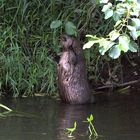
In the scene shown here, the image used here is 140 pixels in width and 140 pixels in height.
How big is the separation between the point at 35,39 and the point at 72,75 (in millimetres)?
1163

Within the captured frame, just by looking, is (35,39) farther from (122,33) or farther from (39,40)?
(122,33)

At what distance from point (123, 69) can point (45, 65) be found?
1.00 metres

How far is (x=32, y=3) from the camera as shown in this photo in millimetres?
6938

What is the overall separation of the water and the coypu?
0.13m

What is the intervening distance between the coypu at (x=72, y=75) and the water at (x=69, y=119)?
0.13m

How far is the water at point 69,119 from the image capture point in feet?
14.4

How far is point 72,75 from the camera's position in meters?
5.78

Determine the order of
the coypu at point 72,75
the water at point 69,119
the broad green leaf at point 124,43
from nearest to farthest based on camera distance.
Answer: the broad green leaf at point 124,43 → the water at point 69,119 → the coypu at point 72,75

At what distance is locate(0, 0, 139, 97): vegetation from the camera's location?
625 cm

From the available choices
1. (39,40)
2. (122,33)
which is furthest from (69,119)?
(39,40)

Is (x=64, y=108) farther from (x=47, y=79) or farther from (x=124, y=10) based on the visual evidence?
(x=124, y=10)

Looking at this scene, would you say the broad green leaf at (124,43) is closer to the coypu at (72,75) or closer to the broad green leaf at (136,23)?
the broad green leaf at (136,23)

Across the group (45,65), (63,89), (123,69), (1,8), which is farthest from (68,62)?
(1,8)

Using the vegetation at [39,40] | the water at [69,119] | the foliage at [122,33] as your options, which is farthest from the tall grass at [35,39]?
the foliage at [122,33]
